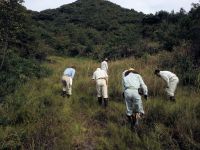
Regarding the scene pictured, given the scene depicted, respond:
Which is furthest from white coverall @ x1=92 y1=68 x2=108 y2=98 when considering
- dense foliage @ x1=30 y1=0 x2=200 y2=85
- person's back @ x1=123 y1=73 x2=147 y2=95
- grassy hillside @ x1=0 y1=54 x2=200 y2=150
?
dense foliage @ x1=30 y1=0 x2=200 y2=85

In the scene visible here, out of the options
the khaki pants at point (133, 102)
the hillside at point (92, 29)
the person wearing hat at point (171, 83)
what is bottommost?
the khaki pants at point (133, 102)

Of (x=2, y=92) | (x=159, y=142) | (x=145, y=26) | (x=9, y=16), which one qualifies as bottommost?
(x=159, y=142)

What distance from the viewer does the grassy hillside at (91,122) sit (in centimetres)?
875

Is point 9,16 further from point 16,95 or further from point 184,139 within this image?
point 184,139

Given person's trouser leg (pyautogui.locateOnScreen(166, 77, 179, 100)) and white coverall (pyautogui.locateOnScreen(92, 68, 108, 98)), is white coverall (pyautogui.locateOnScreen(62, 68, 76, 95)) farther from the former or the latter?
person's trouser leg (pyautogui.locateOnScreen(166, 77, 179, 100))

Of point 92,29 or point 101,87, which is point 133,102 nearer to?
point 101,87

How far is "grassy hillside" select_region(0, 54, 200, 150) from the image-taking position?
8.75 metres

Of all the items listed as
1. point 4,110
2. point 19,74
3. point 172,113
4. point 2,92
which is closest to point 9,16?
point 19,74

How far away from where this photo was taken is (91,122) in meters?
11.2

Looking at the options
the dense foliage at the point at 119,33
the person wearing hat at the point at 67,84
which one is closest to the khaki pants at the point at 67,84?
the person wearing hat at the point at 67,84

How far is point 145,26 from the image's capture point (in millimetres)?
38719

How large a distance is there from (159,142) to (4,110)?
209 inches

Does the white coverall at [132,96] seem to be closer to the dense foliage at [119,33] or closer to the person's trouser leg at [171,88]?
the person's trouser leg at [171,88]

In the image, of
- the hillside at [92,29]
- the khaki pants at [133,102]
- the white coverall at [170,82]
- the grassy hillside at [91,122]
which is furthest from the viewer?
the hillside at [92,29]
